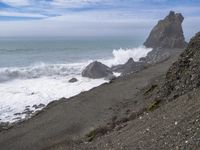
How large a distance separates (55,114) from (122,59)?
47091 millimetres

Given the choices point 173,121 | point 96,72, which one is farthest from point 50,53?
point 173,121

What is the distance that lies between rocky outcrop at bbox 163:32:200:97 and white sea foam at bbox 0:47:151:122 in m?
12.5

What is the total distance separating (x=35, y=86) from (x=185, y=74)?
86.3 feet

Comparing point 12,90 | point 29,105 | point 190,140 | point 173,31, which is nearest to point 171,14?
point 173,31

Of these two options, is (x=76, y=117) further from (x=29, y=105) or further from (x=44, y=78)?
(x=44, y=78)

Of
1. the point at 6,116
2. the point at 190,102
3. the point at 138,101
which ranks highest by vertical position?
the point at 190,102

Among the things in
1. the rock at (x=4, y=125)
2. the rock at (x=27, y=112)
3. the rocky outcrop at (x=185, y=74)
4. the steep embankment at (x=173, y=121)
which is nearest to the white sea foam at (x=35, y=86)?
the rock at (x=27, y=112)

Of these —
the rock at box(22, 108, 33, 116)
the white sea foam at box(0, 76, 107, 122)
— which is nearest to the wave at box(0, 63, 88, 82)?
the white sea foam at box(0, 76, 107, 122)

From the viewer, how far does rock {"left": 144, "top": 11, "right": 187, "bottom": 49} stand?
66688mm

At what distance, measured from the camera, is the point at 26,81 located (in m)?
45.5

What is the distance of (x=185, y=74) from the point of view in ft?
52.1

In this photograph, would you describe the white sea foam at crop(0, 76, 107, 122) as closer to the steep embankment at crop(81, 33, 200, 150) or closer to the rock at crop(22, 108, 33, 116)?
the rock at crop(22, 108, 33, 116)

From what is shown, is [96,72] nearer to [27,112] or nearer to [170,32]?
[27,112]

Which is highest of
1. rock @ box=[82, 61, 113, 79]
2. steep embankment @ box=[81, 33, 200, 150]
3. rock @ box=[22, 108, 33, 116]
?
steep embankment @ box=[81, 33, 200, 150]
